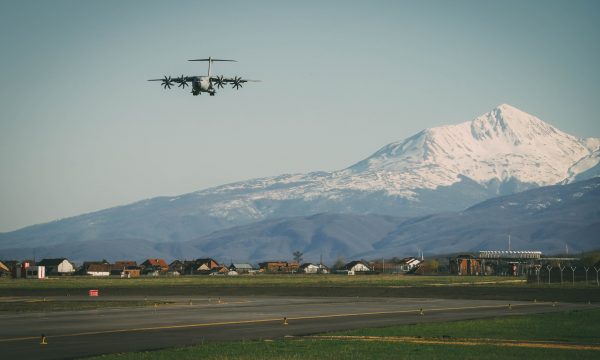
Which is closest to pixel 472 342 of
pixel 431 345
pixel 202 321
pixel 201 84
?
pixel 431 345

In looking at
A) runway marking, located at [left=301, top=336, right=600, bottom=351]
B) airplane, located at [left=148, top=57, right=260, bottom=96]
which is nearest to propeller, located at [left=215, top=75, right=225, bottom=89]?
airplane, located at [left=148, top=57, right=260, bottom=96]

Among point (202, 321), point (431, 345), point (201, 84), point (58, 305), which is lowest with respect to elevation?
point (431, 345)

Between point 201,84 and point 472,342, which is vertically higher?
point 201,84

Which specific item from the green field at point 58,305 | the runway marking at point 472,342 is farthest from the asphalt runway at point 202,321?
the runway marking at point 472,342

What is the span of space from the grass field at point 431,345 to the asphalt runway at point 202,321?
3.69m

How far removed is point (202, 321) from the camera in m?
71.6

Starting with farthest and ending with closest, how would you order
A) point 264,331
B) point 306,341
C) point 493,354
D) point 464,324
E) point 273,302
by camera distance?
point 273,302, point 464,324, point 264,331, point 306,341, point 493,354

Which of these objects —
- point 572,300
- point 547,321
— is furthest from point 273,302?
point 547,321

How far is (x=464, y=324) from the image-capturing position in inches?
2608

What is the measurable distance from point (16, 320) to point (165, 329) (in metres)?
16.0

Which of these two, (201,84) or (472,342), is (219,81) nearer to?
(201,84)

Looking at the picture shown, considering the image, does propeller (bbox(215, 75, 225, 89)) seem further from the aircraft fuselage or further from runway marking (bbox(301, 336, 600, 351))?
runway marking (bbox(301, 336, 600, 351))

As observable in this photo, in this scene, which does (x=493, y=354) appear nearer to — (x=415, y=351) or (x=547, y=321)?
(x=415, y=351)

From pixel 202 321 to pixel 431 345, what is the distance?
78.5ft
